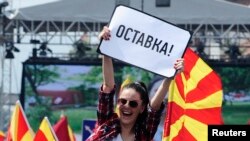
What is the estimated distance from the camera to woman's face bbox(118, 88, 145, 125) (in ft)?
16.5

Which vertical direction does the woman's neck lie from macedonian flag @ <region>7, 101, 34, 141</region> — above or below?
above

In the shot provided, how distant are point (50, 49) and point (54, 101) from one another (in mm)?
1576

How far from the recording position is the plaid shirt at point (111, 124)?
5.07m

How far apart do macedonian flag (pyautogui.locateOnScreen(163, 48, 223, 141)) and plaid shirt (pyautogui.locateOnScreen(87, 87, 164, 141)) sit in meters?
1.67

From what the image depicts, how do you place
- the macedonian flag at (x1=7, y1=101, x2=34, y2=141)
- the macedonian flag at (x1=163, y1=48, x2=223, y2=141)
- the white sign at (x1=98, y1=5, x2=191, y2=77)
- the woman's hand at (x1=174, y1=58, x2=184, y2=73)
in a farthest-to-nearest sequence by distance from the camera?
the macedonian flag at (x1=7, y1=101, x2=34, y2=141), the macedonian flag at (x1=163, y1=48, x2=223, y2=141), the white sign at (x1=98, y1=5, x2=191, y2=77), the woman's hand at (x1=174, y1=58, x2=184, y2=73)

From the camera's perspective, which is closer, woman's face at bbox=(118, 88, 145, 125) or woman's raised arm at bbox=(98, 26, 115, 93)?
woman's face at bbox=(118, 88, 145, 125)

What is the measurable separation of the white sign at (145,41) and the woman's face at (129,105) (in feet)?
1.20

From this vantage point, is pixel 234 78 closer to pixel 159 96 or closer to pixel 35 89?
pixel 35 89

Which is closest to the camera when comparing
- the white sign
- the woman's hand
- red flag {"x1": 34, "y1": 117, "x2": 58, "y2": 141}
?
the woman's hand

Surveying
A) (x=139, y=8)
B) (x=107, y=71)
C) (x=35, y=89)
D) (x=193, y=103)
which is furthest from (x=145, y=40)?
(x=35, y=89)

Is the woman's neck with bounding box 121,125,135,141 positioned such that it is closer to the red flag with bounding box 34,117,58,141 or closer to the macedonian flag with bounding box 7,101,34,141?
the red flag with bounding box 34,117,58,141

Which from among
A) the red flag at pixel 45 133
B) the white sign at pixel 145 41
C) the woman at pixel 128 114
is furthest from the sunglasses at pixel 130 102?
the red flag at pixel 45 133

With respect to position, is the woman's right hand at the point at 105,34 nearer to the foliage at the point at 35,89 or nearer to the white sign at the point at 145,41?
the white sign at the point at 145,41

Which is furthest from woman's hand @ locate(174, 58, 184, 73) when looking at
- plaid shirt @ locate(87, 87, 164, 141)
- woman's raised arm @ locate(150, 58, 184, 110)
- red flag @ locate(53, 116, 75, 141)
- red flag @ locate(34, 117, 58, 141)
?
red flag @ locate(53, 116, 75, 141)
